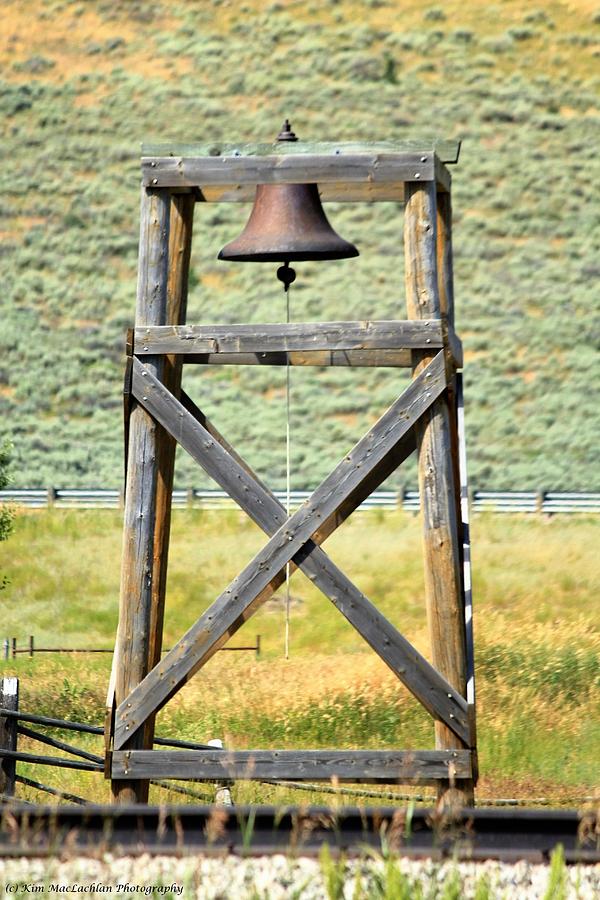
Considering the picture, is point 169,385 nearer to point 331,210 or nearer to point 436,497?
point 436,497

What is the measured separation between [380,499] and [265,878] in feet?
77.5

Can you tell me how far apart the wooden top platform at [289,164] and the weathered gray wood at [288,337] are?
2.44 ft

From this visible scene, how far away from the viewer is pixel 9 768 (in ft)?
30.4

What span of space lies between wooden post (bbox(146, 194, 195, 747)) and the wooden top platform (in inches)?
8.3

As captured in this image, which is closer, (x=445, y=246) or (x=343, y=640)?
(x=445, y=246)

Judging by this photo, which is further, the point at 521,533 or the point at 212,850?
the point at 521,533

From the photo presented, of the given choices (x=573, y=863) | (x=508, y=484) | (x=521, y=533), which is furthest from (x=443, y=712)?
(x=508, y=484)

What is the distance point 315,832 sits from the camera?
607cm

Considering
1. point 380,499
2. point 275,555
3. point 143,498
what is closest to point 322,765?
point 275,555

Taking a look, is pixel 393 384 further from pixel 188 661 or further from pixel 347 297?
pixel 188 661

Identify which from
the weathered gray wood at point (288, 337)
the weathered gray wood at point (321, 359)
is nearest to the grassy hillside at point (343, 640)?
the weathered gray wood at point (321, 359)

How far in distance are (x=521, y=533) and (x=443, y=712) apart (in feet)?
61.8

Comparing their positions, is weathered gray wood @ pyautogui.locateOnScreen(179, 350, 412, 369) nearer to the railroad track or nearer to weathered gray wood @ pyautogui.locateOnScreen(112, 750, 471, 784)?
weathered gray wood @ pyautogui.locateOnScreen(112, 750, 471, 784)

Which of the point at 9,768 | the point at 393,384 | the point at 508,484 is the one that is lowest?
the point at 9,768
